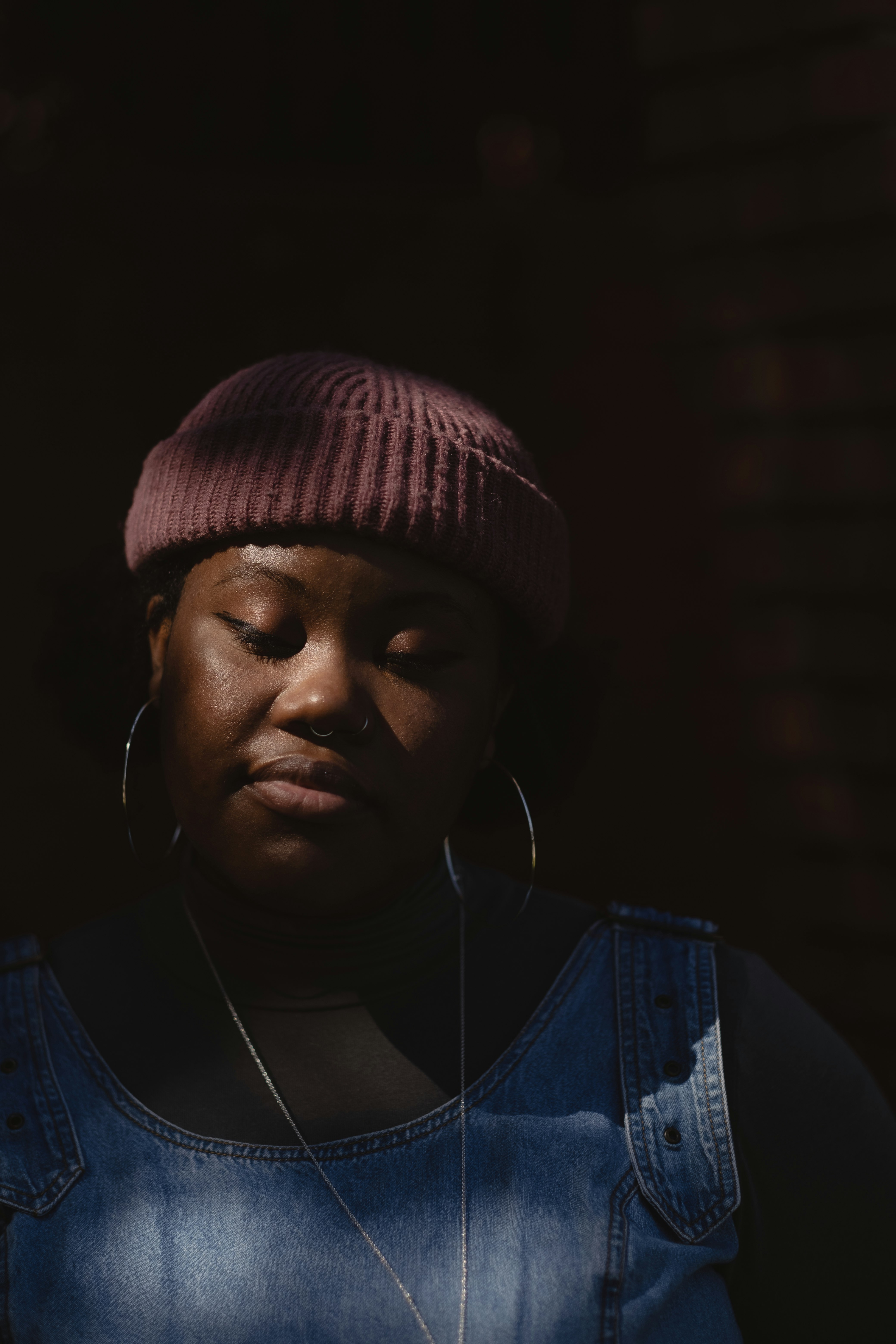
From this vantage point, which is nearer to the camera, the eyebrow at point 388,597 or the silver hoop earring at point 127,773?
the eyebrow at point 388,597

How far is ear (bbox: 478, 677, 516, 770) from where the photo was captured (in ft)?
4.65

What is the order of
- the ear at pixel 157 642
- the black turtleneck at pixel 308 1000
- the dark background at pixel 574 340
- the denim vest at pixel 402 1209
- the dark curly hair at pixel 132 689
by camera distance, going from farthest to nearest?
1. the dark background at pixel 574 340
2. the dark curly hair at pixel 132 689
3. the ear at pixel 157 642
4. the black turtleneck at pixel 308 1000
5. the denim vest at pixel 402 1209

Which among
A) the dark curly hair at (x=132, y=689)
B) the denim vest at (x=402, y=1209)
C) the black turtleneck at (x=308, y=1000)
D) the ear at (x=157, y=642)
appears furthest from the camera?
the dark curly hair at (x=132, y=689)

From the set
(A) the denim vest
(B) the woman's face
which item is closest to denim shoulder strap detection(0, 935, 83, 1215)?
(A) the denim vest

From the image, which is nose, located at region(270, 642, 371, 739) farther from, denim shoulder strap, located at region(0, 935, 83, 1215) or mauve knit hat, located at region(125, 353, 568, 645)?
denim shoulder strap, located at region(0, 935, 83, 1215)

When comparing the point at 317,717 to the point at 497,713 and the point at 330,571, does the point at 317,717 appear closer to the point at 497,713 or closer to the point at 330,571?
the point at 330,571

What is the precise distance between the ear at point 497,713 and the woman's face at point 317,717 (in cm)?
15

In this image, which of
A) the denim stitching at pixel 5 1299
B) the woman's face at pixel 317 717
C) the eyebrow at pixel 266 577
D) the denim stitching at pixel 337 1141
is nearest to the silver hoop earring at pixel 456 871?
the denim stitching at pixel 337 1141

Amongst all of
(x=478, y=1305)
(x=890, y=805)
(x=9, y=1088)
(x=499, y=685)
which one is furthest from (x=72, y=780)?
(x=890, y=805)

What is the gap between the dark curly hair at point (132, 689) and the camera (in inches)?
62.2

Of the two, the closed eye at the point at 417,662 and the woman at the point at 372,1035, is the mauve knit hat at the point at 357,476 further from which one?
the closed eye at the point at 417,662

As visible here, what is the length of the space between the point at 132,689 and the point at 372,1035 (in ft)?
2.03

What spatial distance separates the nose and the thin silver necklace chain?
0.30 metres

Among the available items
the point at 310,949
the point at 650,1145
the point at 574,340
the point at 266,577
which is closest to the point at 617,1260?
the point at 650,1145
